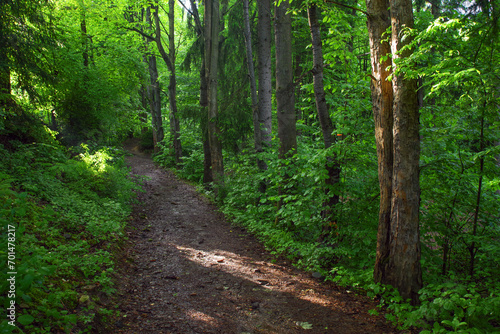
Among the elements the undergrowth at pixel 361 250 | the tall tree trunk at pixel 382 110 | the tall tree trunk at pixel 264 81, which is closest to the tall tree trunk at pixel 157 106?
the tall tree trunk at pixel 264 81

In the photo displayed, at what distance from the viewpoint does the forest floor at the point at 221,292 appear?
3.65 m

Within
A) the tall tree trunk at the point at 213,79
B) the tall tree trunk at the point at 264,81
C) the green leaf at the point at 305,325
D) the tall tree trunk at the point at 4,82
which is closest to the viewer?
the green leaf at the point at 305,325

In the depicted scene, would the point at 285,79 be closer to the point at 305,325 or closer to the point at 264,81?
the point at 264,81

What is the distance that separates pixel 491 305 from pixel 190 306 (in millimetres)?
3611

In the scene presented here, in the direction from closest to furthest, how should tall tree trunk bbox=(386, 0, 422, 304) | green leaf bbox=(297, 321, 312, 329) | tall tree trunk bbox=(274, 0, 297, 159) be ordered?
green leaf bbox=(297, 321, 312, 329) → tall tree trunk bbox=(386, 0, 422, 304) → tall tree trunk bbox=(274, 0, 297, 159)

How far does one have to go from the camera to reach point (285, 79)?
724 centimetres

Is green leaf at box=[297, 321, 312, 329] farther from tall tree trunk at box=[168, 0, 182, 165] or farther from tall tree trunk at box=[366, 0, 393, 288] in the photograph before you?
tall tree trunk at box=[168, 0, 182, 165]

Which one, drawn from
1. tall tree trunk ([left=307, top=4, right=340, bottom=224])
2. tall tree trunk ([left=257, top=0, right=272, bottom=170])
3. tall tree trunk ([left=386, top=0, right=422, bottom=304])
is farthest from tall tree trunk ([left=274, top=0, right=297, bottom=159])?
tall tree trunk ([left=386, top=0, right=422, bottom=304])

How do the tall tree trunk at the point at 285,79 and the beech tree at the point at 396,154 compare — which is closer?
the beech tree at the point at 396,154

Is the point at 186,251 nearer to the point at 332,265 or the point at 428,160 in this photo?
the point at 332,265

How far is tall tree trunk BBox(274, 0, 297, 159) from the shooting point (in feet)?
23.6

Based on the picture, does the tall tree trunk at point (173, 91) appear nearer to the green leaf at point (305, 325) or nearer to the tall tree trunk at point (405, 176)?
the green leaf at point (305, 325)

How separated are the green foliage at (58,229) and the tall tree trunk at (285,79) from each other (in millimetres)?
4580

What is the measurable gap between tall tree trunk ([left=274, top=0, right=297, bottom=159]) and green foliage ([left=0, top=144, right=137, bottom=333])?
4.58 metres
